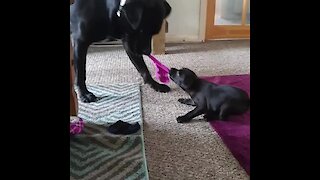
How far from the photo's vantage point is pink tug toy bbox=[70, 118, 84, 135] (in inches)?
44.4

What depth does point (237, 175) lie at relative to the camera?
Result: 947 millimetres

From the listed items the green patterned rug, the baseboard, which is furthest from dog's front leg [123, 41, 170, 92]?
the baseboard

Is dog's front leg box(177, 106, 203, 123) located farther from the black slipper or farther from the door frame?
the door frame

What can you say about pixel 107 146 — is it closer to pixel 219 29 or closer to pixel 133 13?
pixel 133 13

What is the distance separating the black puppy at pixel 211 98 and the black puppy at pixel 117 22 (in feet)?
0.57

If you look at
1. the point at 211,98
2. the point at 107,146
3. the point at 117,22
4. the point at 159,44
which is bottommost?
the point at 107,146

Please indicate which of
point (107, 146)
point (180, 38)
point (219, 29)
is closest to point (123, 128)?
point (107, 146)

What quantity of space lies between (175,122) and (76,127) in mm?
338

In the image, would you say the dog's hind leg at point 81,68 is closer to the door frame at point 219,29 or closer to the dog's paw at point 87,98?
the dog's paw at point 87,98

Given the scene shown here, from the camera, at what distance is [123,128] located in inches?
45.8
